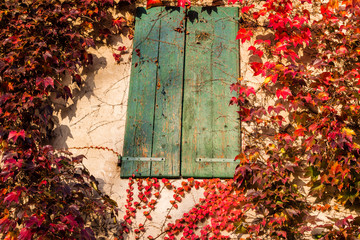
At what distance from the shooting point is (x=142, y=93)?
370 centimetres

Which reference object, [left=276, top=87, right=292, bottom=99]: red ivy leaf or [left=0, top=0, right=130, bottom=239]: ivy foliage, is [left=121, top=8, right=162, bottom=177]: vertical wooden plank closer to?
[left=0, top=0, right=130, bottom=239]: ivy foliage

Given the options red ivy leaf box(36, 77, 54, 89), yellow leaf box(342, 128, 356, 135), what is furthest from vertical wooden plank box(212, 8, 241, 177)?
red ivy leaf box(36, 77, 54, 89)

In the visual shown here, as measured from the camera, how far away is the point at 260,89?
375 centimetres

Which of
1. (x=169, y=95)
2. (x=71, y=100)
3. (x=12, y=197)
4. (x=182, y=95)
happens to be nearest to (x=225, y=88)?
(x=182, y=95)

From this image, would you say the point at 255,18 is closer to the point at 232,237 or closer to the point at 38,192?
the point at 232,237

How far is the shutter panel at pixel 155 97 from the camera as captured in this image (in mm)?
3502

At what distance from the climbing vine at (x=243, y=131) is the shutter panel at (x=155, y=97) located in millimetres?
168

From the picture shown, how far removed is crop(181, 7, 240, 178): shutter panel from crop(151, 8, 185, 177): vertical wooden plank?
69mm

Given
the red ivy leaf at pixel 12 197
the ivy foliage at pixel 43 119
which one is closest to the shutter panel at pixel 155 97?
the ivy foliage at pixel 43 119

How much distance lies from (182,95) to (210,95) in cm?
27

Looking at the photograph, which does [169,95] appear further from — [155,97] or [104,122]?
[104,122]

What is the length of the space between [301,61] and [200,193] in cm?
167

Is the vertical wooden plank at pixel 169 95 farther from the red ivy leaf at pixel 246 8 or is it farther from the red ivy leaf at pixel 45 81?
the red ivy leaf at pixel 45 81

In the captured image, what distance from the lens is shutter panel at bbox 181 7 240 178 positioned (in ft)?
11.5
